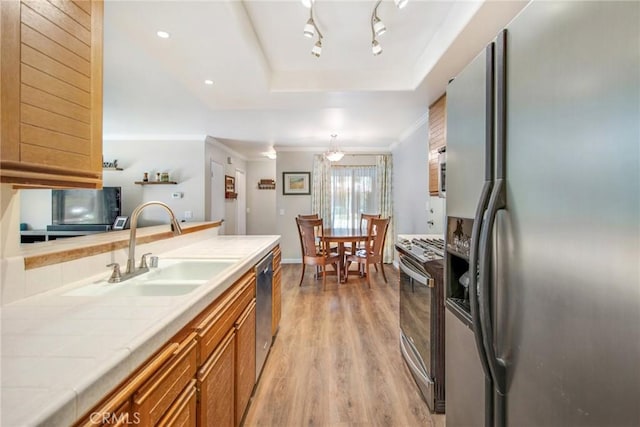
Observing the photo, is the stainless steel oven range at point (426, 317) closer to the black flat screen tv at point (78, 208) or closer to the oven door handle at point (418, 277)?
the oven door handle at point (418, 277)

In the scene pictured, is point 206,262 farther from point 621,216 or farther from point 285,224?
point 285,224

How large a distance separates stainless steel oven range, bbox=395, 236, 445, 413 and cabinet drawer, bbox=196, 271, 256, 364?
110 centimetres

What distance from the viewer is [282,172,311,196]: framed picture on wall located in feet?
19.6

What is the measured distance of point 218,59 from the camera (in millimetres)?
2264

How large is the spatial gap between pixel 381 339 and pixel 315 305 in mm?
1094

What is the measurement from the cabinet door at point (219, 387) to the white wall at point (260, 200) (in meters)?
6.43

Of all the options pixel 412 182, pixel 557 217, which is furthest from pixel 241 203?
pixel 557 217

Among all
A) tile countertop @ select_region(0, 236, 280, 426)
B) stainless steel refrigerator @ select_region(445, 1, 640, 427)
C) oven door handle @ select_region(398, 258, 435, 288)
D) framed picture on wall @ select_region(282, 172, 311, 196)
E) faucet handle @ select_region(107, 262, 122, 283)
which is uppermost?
framed picture on wall @ select_region(282, 172, 311, 196)

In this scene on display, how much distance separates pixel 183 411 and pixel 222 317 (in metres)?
0.41

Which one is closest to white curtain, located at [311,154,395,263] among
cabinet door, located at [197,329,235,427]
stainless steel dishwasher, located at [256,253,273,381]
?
stainless steel dishwasher, located at [256,253,273,381]

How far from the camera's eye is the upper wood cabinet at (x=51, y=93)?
0.83 m

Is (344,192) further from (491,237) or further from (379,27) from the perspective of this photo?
(491,237)

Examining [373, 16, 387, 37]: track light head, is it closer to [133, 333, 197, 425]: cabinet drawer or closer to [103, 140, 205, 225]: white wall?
[133, 333, 197, 425]: cabinet drawer

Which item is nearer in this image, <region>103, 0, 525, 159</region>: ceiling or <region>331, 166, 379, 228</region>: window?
<region>103, 0, 525, 159</region>: ceiling
